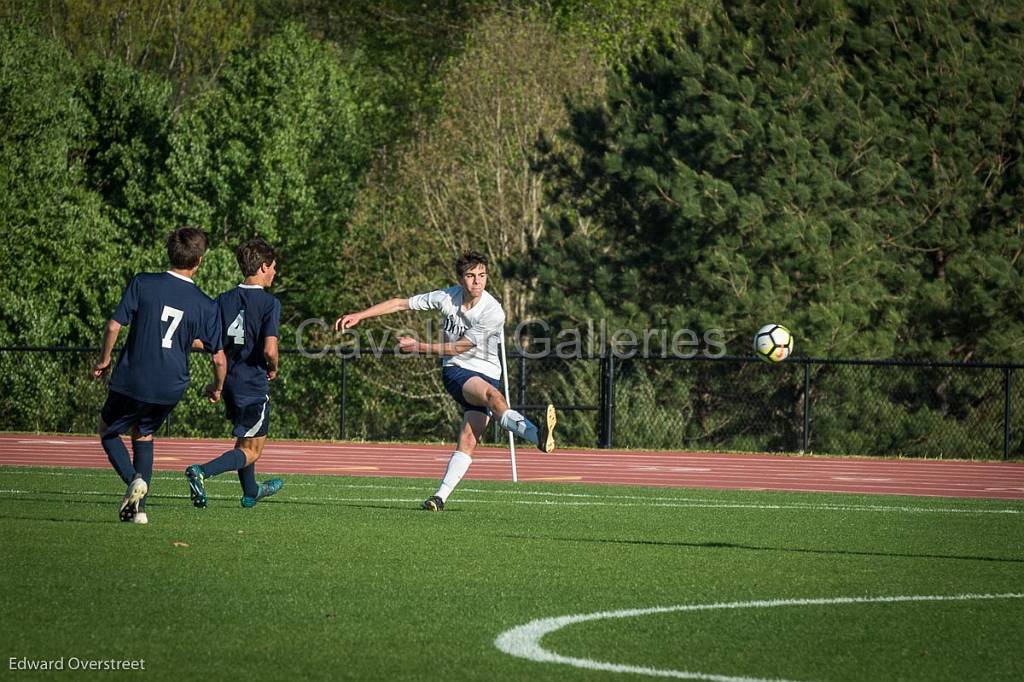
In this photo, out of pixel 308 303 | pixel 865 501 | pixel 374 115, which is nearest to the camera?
pixel 865 501

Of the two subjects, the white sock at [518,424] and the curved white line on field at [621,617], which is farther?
the white sock at [518,424]

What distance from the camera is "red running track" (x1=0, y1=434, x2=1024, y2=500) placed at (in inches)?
694

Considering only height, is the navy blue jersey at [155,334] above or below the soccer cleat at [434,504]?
above

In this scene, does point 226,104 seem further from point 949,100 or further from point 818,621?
point 818,621

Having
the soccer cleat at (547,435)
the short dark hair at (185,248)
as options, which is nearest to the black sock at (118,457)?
the short dark hair at (185,248)

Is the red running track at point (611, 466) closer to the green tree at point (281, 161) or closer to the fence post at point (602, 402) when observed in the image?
the fence post at point (602, 402)

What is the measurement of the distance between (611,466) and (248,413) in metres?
9.89

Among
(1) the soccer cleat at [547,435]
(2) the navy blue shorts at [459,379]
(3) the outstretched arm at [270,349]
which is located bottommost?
(1) the soccer cleat at [547,435]

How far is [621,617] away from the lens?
6.97m

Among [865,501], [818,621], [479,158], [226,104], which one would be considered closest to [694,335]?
[479,158]

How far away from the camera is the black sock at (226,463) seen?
11.4 m

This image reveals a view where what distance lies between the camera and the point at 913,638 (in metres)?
6.66

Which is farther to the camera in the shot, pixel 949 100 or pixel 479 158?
pixel 479 158

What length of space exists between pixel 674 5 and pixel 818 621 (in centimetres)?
3565
